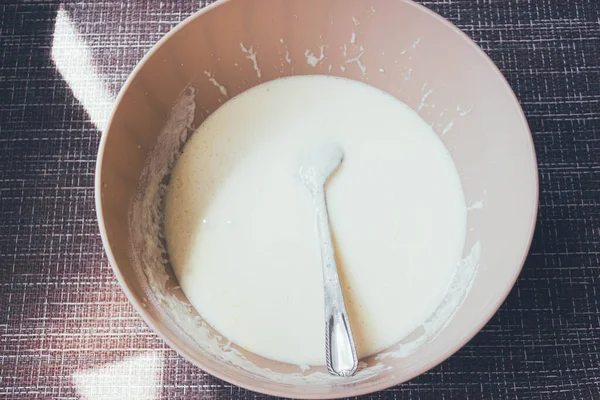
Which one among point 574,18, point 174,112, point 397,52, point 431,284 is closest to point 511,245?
point 431,284

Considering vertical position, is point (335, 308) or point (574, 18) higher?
point (574, 18)

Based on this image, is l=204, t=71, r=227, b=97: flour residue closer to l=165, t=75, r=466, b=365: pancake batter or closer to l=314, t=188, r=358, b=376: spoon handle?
l=165, t=75, r=466, b=365: pancake batter

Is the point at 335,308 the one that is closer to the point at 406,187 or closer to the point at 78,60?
the point at 406,187

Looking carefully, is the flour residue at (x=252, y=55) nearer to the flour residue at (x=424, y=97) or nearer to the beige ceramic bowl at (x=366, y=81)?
the beige ceramic bowl at (x=366, y=81)

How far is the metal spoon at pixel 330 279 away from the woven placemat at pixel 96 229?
16 centimetres

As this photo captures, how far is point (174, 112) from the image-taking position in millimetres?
1169

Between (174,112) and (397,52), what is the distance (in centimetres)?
47

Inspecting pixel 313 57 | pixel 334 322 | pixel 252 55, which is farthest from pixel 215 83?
pixel 334 322

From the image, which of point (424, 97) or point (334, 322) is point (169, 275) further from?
point (424, 97)

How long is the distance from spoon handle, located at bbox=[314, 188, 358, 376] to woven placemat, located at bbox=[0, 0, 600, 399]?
161 millimetres

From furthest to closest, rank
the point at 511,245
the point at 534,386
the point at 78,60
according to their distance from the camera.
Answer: the point at 78,60 < the point at 534,386 < the point at 511,245

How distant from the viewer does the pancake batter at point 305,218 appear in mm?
1129

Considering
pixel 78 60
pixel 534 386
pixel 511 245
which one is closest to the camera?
pixel 511 245

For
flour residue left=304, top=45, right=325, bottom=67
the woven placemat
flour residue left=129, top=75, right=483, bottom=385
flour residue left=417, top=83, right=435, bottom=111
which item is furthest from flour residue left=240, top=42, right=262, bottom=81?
flour residue left=417, top=83, right=435, bottom=111
